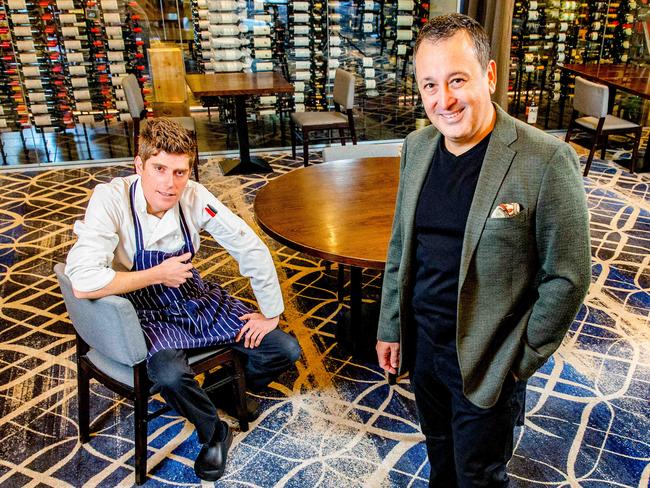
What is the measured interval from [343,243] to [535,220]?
125cm

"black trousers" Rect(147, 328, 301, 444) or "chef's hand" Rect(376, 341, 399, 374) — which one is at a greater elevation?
"chef's hand" Rect(376, 341, 399, 374)

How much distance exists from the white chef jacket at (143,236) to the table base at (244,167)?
355cm

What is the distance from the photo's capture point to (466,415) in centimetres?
156

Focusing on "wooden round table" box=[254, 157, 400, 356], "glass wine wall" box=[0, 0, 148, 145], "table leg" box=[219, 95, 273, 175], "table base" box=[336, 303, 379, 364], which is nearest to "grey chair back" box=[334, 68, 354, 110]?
"table leg" box=[219, 95, 273, 175]

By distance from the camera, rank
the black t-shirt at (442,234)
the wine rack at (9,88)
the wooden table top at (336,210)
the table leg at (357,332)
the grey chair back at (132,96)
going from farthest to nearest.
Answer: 1. the wine rack at (9,88)
2. the grey chair back at (132,96)
3. the table leg at (357,332)
4. the wooden table top at (336,210)
5. the black t-shirt at (442,234)

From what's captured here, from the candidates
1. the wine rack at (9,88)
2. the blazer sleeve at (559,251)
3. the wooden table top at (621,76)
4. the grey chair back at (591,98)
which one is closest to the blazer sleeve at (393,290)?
the blazer sleeve at (559,251)

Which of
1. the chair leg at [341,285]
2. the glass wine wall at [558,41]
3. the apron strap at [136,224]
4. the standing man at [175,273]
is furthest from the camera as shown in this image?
the glass wine wall at [558,41]

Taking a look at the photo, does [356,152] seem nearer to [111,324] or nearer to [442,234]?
[111,324]

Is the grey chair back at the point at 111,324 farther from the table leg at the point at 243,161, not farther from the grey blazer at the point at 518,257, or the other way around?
the table leg at the point at 243,161

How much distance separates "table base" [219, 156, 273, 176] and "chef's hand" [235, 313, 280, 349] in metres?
3.67

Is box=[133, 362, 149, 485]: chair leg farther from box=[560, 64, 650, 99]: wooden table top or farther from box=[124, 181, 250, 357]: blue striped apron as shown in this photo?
box=[560, 64, 650, 99]: wooden table top

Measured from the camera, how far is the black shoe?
2.29 meters

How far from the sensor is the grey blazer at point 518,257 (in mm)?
1312

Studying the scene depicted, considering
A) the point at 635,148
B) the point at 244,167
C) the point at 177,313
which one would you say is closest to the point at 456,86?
the point at 177,313
